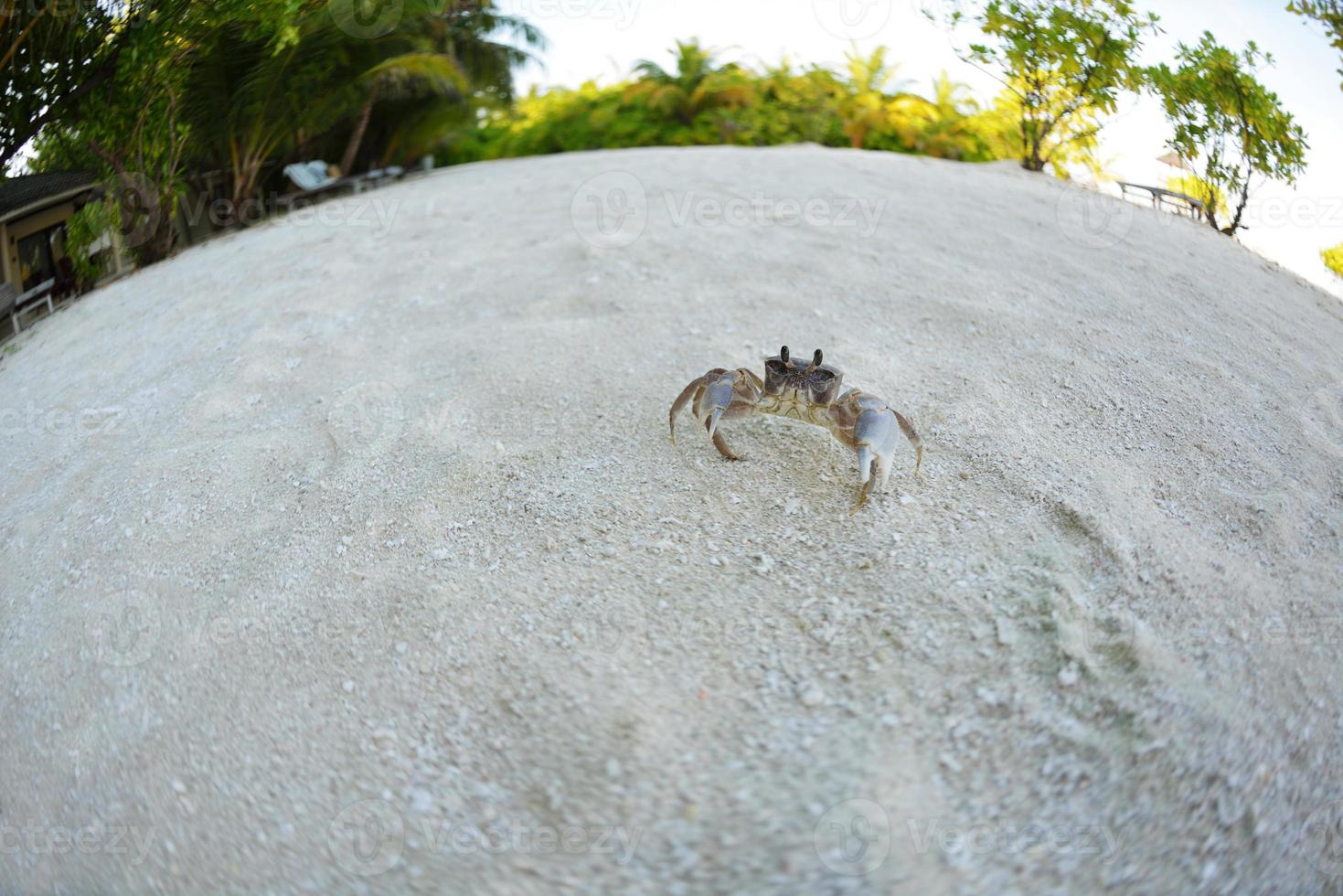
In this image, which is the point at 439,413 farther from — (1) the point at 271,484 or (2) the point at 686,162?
(2) the point at 686,162

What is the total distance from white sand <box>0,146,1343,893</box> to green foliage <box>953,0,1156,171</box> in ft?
4.42

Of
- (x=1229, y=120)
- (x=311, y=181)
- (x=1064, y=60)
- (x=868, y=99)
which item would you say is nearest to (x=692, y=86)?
(x=868, y=99)

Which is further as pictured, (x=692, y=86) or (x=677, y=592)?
(x=692, y=86)

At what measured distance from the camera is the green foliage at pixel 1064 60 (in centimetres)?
649

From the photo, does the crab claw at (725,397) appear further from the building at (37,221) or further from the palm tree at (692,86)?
the palm tree at (692,86)

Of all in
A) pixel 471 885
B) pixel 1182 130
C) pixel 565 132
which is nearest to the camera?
pixel 471 885

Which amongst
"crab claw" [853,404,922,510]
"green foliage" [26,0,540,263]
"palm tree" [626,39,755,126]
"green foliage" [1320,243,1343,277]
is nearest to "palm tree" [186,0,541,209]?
Result: "green foliage" [26,0,540,263]

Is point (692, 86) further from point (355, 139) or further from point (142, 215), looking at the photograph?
point (142, 215)

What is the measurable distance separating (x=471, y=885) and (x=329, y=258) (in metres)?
6.19

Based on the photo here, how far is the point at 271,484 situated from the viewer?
179 inches

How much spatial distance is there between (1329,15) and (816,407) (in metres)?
4.18

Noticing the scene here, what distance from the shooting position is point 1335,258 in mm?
5773

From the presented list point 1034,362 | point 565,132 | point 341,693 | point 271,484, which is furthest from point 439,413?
point 565,132

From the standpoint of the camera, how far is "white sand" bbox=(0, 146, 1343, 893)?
2750 mm
